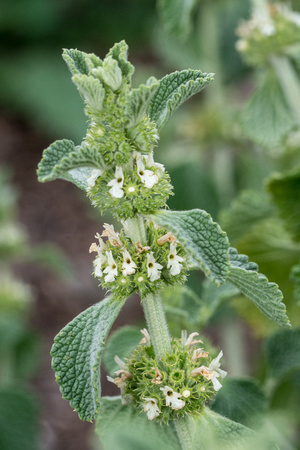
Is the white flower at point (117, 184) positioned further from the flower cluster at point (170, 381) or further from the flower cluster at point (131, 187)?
the flower cluster at point (170, 381)

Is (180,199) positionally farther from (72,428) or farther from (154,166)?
(72,428)

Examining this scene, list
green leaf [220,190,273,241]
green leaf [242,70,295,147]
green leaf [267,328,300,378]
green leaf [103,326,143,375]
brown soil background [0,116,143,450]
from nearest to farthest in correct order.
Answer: green leaf [103,326,143,375] → green leaf [267,328,300,378] → green leaf [220,190,273,241] → green leaf [242,70,295,147] → brown soil background [0,116,143,450]

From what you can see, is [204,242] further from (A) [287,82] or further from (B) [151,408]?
(A) [287,82]

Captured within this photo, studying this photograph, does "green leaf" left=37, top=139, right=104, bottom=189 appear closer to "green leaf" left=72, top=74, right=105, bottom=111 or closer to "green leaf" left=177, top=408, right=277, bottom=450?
"green leaf" left=72, top=74, right=105, bottom=111

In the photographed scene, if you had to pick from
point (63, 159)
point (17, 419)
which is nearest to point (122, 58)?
point (63, 159)

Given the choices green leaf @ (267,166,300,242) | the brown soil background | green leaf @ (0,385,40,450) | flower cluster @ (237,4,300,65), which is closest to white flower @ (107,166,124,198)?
green leaf @ (267,166,300,242)

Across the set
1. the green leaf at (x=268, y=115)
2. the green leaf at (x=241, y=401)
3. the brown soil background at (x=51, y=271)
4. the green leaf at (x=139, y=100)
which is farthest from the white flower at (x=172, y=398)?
the brown soil background at (x=51, y=271)

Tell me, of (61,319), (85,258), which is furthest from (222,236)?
(85,258)
